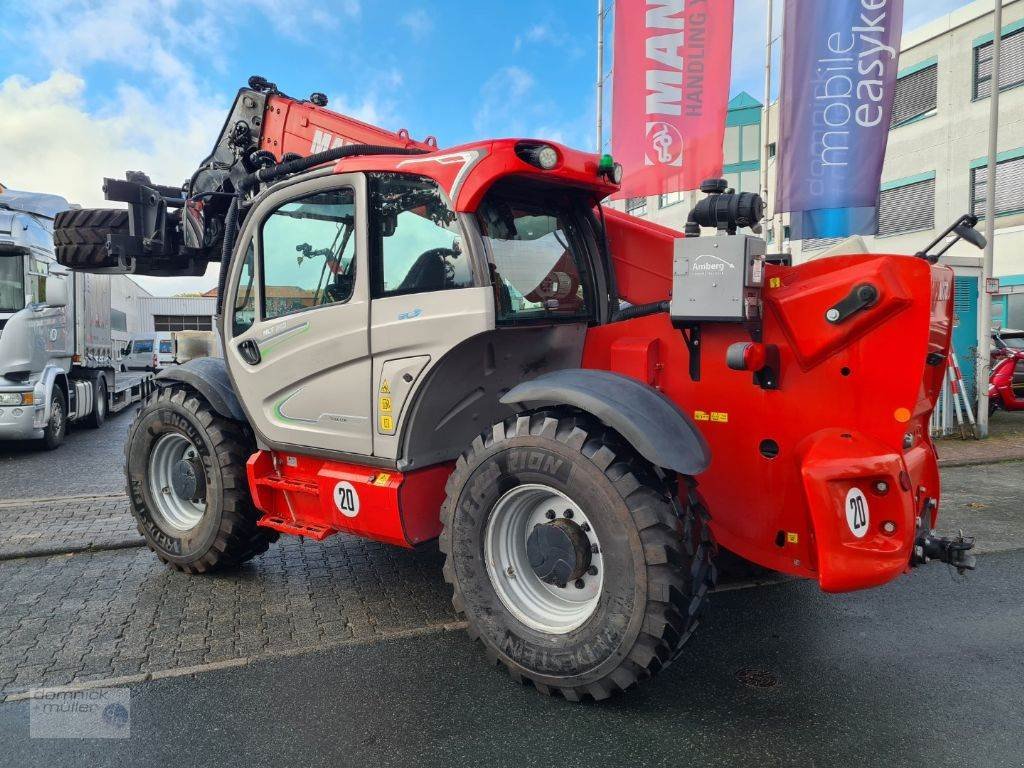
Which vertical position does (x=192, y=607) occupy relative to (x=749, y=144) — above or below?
below

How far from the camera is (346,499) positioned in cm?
413

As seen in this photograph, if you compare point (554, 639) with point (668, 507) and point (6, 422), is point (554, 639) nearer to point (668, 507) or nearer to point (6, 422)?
point (668, 507)

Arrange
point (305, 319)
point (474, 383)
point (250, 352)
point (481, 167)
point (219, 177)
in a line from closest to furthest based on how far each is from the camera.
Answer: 1. point (481, 167)
2. point (474, 383)
3. point (305, 319)
4. point (250, 352)
5. point (219, 177)

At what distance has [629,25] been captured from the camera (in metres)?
10.7

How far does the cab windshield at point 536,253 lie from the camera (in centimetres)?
370

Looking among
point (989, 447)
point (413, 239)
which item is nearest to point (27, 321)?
point (413, 239)

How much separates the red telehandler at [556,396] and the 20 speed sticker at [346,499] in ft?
0.06

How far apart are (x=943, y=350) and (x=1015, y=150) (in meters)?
21.0

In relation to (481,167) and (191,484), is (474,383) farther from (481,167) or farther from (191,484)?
(191,484)

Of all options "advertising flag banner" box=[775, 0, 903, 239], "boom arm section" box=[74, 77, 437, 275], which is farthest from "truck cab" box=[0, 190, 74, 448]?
"advertising flag banner" box=[775, 0, 903, 239]

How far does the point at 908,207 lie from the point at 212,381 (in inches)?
932

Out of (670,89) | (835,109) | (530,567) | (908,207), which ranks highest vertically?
(908,207)

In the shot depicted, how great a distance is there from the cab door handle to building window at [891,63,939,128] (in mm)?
22807

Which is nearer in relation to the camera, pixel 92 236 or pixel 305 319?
pixel 305 319
